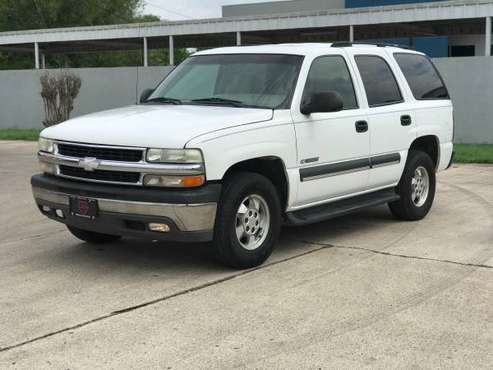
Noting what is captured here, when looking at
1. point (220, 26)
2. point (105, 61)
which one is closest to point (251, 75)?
point (220, 26)

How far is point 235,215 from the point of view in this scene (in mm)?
5543

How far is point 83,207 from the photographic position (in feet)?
18.2

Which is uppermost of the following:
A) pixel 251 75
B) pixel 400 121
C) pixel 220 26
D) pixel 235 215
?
pixel 220 26

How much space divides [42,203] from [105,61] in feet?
159

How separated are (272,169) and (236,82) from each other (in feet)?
3.30

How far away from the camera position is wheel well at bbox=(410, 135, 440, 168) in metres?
8.09

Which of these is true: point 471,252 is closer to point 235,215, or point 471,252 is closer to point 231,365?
point 235,215

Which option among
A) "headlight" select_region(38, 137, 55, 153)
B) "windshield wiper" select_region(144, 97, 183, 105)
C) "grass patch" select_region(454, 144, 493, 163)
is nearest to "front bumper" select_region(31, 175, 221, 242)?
"headlight" select_region(38, 137, 55, 153)

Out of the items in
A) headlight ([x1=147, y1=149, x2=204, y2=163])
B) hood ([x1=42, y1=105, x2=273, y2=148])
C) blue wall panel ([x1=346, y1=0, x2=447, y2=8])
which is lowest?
headlight ([x1=147, y1=149, x2=204, y2=163])

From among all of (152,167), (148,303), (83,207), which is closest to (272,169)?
(152,167)

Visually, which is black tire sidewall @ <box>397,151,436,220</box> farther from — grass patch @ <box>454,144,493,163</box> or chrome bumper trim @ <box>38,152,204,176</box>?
grass patch @ <box>454,144,493,163</box>

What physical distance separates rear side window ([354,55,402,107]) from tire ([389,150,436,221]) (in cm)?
77

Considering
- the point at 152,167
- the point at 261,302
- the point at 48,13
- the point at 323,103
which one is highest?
the point at 48,13

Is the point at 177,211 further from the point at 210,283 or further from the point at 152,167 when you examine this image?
the point at 210,283
